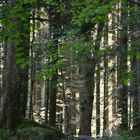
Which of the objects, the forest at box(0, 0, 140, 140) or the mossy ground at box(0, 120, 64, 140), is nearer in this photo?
the forest at box(0, 0, 140, 140)

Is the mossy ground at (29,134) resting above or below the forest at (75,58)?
below

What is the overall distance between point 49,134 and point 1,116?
6.21 ft

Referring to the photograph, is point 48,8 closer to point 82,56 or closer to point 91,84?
point 91,84

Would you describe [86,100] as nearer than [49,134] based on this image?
No

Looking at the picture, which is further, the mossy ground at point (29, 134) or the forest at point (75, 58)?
the mossy ground at point (29, 134)

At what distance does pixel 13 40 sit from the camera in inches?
130

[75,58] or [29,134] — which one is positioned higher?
[75,58]

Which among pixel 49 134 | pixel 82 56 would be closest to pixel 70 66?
pixel 82 56

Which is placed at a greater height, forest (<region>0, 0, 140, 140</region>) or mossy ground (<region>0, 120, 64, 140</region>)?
forest (<region>0, 0, 140, 140</region>)

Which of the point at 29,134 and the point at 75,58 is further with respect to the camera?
the point at 75,58

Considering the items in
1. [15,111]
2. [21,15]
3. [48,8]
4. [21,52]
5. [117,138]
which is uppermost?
[48,8]

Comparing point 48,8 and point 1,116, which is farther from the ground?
point 48,8

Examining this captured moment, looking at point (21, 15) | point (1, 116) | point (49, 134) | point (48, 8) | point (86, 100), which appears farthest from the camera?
point (48, 8)

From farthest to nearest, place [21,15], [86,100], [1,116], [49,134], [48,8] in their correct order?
[48,8] → [86,100] → [1,116] → [49,134] → [21,15]
